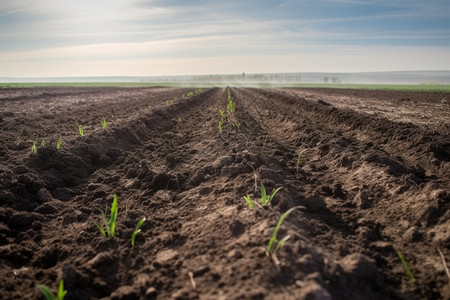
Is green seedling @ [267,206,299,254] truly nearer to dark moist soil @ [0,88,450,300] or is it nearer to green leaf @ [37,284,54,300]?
dark moist soil @ [0,88,450,300]

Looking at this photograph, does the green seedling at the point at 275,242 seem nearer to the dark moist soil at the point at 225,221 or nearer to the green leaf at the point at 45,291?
the dark moist soil at the point at 225,221

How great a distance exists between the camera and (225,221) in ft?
10.2

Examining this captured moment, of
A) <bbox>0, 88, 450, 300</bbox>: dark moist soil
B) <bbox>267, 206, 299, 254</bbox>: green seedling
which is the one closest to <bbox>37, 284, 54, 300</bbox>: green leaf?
<bbox>0, 88, 450, 300</bbox>: dark moist soil

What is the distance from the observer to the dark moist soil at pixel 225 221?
2.35 metres

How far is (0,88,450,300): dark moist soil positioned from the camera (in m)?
2.35

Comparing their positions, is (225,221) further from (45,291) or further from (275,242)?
(45,291)

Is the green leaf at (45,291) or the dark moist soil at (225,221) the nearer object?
the green leaf at (45,291)

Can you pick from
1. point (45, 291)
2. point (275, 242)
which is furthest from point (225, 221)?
point (45, 291)

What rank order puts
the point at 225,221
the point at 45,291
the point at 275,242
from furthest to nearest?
the point at 225,221 < the point at 275,242 < the point at 45,291

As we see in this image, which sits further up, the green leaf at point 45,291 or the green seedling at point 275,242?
the green seedling at point 275,242

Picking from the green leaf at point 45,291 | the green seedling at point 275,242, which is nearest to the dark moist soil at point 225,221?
the green seedling at point 275,242

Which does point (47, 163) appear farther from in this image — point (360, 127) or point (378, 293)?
point (360, 127)

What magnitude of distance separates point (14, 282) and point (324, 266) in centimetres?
244

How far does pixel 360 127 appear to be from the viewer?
8.55m
